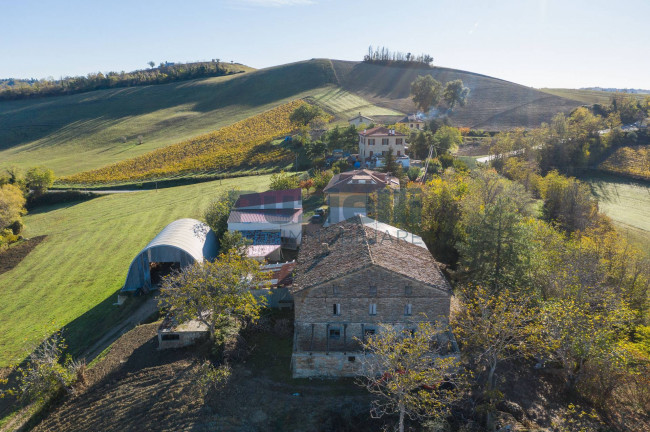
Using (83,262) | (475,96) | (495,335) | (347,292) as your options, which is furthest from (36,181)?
(475,96)

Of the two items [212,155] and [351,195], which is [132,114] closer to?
[212,155]

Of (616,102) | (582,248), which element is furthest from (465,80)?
(582,248)

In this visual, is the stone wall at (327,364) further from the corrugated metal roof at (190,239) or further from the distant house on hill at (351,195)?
the distant house on hill at (351,195)

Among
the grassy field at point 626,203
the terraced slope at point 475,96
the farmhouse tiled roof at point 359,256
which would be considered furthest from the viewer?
the terraced slope at point 475,96

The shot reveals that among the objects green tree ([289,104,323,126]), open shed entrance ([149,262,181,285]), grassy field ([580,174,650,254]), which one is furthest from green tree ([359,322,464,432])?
green tree ([289,104,323,126])

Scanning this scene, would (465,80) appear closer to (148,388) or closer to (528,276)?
(528,276)

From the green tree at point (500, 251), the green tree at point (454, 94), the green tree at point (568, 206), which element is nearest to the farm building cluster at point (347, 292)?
the green tree at point (500, 251)

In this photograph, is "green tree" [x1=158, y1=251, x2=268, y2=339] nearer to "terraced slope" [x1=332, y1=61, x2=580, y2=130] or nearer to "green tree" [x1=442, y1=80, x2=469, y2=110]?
"terraced slope" [x1=332, y1=61, x2=580, y2=130]
